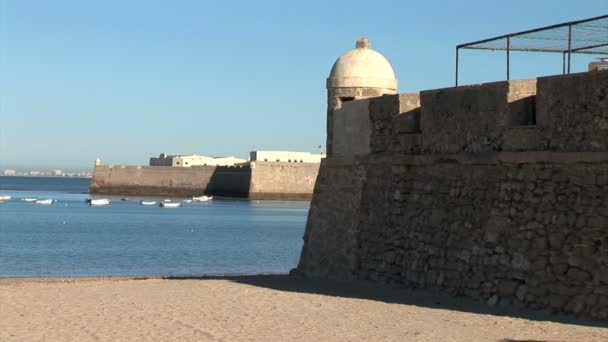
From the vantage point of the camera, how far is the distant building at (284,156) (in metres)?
106

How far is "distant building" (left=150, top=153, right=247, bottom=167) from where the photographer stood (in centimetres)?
10769

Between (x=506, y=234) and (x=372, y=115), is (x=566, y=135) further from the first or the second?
(x=372, y=115)

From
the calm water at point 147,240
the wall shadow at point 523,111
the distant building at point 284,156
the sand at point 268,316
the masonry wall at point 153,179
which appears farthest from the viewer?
the distant building at point 284,156

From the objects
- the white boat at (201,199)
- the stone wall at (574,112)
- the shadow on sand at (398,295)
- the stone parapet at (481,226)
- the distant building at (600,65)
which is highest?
the distant building at (600,65)

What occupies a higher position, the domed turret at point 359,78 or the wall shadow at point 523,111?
the domed turret at point 359,78

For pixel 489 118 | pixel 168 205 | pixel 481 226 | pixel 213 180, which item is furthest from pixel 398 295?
pixel 213 180

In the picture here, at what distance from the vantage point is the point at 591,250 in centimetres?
1119

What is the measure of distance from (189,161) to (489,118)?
317 feet

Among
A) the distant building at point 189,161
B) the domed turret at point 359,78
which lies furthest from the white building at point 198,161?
the domed turret at point 359,78

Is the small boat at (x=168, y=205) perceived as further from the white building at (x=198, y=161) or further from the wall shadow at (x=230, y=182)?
the white building at (x=198, y=161)

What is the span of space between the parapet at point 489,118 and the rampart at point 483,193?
0.02 metres

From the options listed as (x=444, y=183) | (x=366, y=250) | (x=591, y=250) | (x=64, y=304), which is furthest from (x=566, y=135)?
(x=64, y=304)

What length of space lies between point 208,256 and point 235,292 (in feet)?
67.1

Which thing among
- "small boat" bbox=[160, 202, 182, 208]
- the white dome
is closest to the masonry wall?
"small boat" bbox=[160, 202, 182, 208]
